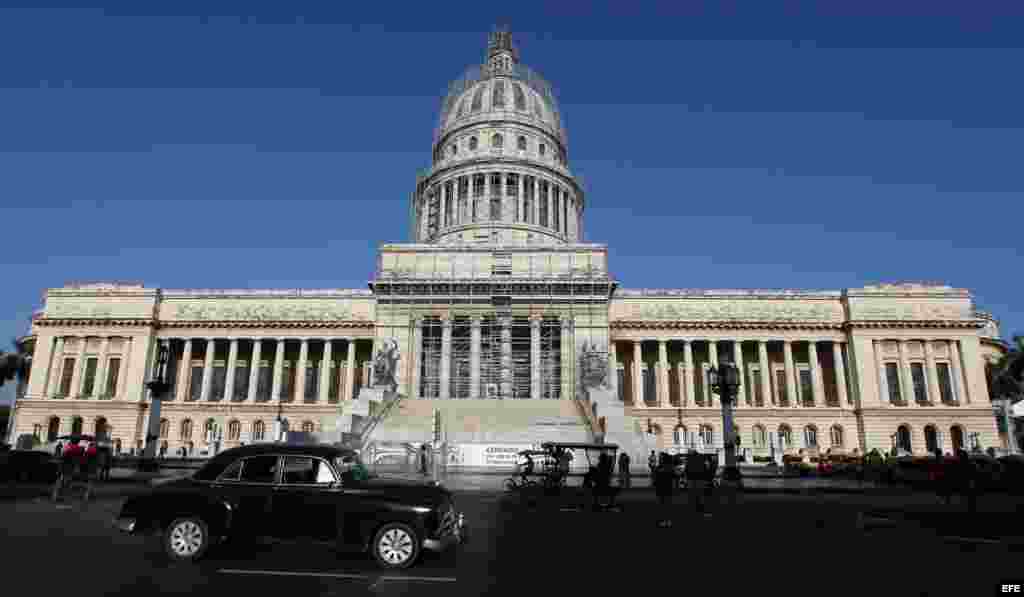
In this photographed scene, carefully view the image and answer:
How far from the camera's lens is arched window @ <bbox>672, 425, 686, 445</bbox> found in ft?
194

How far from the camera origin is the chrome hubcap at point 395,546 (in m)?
9.62

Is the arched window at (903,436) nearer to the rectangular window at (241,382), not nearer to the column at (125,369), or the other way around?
the rectangular window at (241,382)

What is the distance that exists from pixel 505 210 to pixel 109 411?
142 feet

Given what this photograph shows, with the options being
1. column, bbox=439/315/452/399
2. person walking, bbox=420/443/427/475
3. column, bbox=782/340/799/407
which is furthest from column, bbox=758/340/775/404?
person walking, bbox=420/443/427/475

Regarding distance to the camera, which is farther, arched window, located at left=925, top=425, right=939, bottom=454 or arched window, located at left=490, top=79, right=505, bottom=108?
arched window, located at left=490, top=79, right=505, bottom=108

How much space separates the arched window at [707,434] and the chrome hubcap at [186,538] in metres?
54.5

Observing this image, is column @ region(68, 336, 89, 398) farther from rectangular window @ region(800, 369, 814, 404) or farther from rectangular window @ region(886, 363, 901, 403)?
rectangular window @ region(886, 363, 901, 403)

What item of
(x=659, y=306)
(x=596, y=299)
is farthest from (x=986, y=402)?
(x=596, y=299)

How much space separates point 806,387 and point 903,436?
878 cm

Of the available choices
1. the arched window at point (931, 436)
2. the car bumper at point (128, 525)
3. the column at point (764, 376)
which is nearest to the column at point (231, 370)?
the column at point (764, 376)

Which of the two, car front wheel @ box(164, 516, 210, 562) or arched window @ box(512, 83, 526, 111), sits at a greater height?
arched window @ box(512, 83, 526, 111)

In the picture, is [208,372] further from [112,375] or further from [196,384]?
[112,375]

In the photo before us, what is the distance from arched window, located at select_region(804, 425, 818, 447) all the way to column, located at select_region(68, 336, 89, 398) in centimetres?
6690

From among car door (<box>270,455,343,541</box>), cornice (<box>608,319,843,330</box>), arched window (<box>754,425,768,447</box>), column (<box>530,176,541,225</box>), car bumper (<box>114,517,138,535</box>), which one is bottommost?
car bumper (<box>114,517,138,535</box>)
